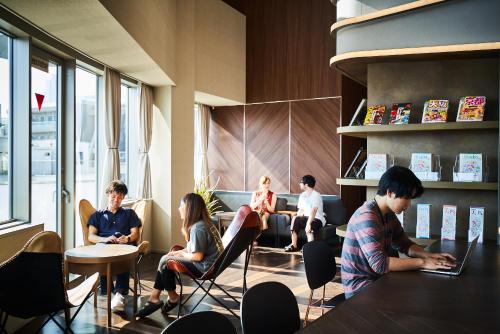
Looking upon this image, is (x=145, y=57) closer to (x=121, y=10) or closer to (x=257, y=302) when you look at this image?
(x=121, y=10)

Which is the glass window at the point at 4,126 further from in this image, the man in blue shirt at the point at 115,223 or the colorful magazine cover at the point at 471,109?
the colorful magazine cover at the point at 471,109

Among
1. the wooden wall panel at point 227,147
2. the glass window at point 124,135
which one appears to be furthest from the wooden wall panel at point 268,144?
the glass window at point 124,135

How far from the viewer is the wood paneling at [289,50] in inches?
354

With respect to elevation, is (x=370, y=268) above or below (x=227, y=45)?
below

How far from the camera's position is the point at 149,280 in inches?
233

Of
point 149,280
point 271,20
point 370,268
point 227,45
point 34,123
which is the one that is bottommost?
point 149,280

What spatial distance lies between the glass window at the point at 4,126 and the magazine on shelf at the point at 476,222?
4.16 meters

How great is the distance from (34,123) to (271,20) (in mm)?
5694

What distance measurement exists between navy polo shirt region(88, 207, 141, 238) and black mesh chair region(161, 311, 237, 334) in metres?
3.59

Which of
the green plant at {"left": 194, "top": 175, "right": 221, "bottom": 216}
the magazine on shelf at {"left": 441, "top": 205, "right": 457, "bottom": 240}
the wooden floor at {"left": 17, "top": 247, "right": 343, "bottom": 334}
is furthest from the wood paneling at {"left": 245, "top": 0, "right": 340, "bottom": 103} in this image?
the magazine on shelf at {"left": 441, "top": 205, "right": 457, "bottom": 240}

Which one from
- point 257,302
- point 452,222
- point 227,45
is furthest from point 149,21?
point 257,302

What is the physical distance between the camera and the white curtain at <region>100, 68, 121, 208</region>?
6445 millimetres

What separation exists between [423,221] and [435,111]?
944 mm

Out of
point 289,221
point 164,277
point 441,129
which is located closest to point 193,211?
point 164,277
